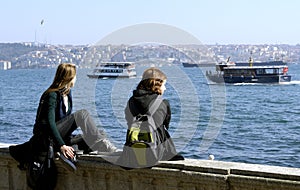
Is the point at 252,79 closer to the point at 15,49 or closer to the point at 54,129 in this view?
the point at 54,129

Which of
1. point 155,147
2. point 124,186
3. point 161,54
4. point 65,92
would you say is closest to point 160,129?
point 155,147

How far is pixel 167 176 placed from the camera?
618cm

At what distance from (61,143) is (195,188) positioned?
1.47m

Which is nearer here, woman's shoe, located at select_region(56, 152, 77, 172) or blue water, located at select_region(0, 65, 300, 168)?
woman's shoe, located at select_region(56, 152, 77, 172)

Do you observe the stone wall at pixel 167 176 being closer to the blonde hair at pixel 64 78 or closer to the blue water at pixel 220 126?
the blonde hair at pixel 64 78

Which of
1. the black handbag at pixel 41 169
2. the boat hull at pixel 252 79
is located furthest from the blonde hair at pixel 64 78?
the boat hull at pixel 252 79

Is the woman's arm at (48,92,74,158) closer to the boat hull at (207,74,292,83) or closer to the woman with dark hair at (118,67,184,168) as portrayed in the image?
the woman with dark hair at (118,67,184,168)

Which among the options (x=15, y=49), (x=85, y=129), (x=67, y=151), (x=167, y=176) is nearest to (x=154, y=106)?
(x=167, y=176)

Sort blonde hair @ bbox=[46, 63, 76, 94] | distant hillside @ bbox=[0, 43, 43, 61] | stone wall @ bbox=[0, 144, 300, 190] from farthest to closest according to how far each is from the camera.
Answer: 1. distant hillside @ bbox=[0, 43, 43, 61]
2. blonde hair @ bbox=[46, 63, 76, 94]
3. stone wall @ bbox=[0, 144, 300, 190]

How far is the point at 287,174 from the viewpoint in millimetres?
5547

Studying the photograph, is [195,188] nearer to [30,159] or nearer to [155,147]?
[155,147]

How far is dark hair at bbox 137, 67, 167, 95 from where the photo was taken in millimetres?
6453

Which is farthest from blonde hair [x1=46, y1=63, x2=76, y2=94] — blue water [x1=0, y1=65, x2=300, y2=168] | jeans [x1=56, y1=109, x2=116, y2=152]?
blue water [x1=0, y1=65, x2=300, y2=168]

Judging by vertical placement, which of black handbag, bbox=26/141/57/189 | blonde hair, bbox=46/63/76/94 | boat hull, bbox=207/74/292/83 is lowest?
boat hull, bbox=207/74/292/83
